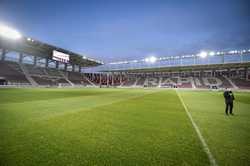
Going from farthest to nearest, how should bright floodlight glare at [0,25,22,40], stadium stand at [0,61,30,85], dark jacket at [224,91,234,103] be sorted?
1. stadium stand at [0,61,30,85]
2. bright floodlight glare at [0,25,22,40]
3. dark jacket at [224,91,234,103]

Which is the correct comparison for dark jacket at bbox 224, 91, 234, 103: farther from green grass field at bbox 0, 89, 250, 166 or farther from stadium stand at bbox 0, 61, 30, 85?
stadium stand at bbox 0, 61, 30, 85

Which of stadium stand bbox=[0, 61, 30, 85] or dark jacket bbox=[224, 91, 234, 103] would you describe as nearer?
dark jacket bbox=[224, 91, 234, 103]

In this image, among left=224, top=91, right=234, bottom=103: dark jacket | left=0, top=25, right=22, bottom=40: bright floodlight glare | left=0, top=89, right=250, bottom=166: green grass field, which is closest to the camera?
left=0, top=89, right=250, bottom=166: green grass field

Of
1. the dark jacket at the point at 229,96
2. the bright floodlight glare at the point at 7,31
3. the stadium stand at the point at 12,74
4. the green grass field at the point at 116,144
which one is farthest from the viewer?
the stadium stand at the point at 12,74

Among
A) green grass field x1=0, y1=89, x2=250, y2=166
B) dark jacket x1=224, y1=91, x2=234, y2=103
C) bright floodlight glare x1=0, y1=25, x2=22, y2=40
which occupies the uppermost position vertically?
bright floodlight glare x1=0, y1=25, x2=22, y2=40

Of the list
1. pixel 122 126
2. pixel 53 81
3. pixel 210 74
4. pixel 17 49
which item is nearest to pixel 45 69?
pixel 53 81

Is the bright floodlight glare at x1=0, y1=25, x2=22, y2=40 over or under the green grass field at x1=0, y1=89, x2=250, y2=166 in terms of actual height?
over

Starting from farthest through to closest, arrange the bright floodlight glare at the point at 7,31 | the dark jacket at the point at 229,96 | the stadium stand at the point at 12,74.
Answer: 1. the stadium stand at the point at 12,74
2. the bright floodlight glare at the point at 7,31
3. the dark jacket at the point at 229,96

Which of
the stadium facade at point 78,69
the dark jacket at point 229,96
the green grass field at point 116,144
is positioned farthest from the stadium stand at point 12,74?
the dark jacket at point 229,96

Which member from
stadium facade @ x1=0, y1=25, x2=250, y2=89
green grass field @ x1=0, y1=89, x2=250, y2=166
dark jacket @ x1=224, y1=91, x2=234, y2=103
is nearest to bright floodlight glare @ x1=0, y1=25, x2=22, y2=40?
stadium facade @ x1=0, y1=25, x2=250, y2=89

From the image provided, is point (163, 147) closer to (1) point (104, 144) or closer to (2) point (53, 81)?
(1) point (104, 144)

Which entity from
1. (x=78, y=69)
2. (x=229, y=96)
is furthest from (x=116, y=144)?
(x=78, y=69)

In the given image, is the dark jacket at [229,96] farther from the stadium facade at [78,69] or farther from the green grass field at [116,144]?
the stadium facade at [78,69]

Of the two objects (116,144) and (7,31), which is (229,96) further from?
(7,31)
